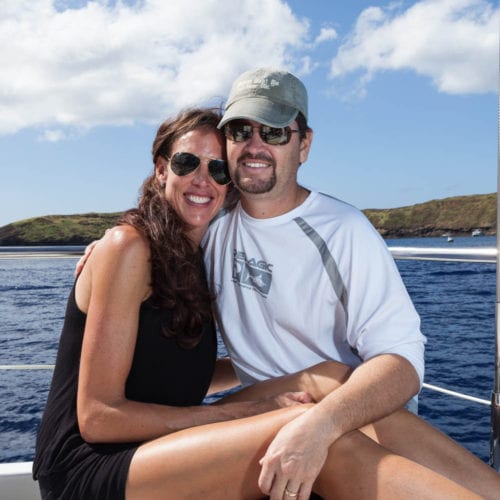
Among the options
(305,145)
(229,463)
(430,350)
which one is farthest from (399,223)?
(229,463)

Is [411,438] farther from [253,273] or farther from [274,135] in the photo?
[274,135]

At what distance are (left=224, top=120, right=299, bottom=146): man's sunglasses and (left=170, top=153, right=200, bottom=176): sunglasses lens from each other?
0.42ft

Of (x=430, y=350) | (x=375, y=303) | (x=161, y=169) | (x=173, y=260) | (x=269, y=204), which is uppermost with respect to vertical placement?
(x=161, y=169)

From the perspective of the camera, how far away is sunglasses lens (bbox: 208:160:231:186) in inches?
70.2

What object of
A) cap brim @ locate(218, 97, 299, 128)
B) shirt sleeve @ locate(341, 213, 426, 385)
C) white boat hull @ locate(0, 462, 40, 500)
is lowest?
white boat hull @ locate(0, 462, 40, 500)

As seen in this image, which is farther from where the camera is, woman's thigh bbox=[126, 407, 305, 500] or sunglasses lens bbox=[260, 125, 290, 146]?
sunglasses lens bbox=[260, 125, 290, 146]

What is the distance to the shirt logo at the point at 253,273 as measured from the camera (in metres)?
1.71

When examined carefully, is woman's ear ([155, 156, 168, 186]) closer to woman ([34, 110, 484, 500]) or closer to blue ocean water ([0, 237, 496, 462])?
woman ([34, 110, 484, 500])

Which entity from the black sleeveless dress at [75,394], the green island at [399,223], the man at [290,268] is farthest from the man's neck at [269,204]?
the green island at [399,223]

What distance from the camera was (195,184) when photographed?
5.75 feet

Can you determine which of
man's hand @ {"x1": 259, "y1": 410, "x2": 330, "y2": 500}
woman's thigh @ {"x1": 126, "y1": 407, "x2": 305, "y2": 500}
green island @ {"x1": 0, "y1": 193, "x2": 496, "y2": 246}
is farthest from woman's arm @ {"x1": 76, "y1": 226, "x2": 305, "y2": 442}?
green island @ {"x1": 0, "y1": 193, "x2": 496, "y2": 246}

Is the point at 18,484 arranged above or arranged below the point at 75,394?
below

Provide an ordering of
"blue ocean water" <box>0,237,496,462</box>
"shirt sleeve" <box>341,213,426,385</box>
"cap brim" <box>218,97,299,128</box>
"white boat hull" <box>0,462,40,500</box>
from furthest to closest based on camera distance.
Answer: "blue ocean water" <box>0,237,496,462</box> < "white boat hull" <box>0,462,40,500</box> < "cap brim" <box>218,97,299,128</box> < "shirt sleeve" <box>341,213,426,385</box>

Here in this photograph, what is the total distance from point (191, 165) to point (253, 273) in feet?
1.13
